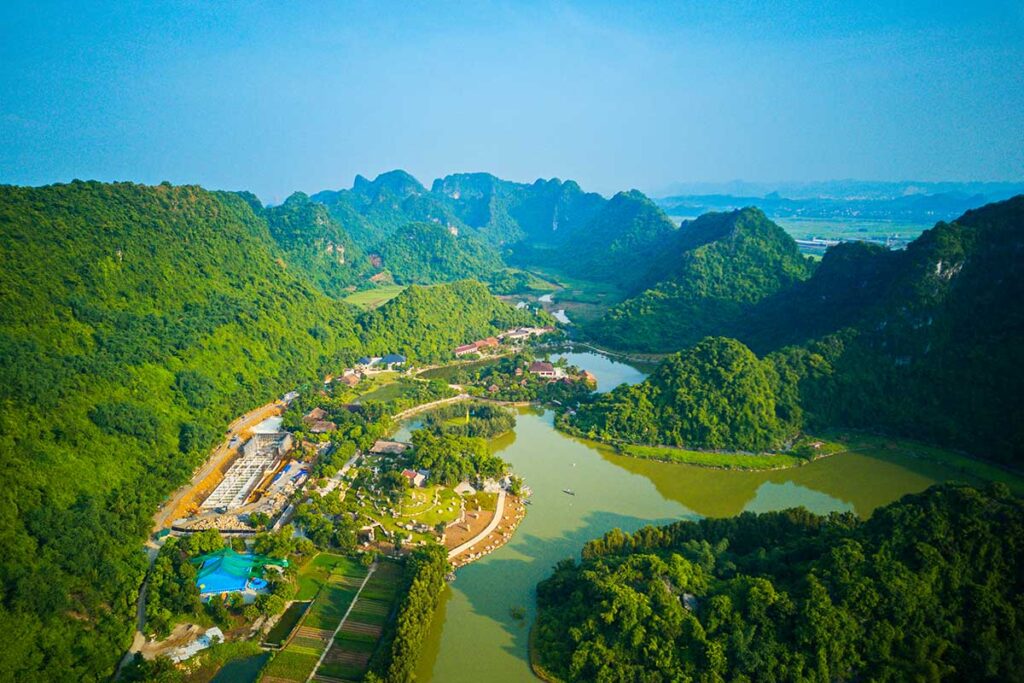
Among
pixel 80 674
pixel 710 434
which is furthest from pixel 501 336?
pixel 80 674

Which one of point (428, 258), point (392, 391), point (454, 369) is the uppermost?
point (428, 258)

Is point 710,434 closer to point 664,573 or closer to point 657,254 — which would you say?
point 664,573

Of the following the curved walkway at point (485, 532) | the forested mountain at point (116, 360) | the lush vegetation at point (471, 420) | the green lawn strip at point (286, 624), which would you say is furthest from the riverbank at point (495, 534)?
the forested mountain at point (116, 360)

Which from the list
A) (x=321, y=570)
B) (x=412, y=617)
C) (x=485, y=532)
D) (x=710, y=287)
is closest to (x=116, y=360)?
(x=321, y=570)

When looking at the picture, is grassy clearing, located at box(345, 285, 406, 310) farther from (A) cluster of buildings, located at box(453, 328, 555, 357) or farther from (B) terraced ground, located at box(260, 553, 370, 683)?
(B) terraced ground, located at box(260, 553, 370, 683)

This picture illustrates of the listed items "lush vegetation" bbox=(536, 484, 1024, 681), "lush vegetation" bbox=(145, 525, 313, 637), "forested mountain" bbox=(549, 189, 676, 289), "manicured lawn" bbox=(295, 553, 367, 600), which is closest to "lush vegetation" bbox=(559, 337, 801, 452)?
"lush vegetation" bbox=(536, 484, 1024, 681)

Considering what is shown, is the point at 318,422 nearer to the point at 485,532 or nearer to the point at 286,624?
the point at 485,532
